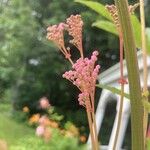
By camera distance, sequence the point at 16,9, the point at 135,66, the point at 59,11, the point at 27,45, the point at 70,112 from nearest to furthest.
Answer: the point at 135,66
the point at 16,9
the point at 27,45
the point at 59,11
the point at 70,112

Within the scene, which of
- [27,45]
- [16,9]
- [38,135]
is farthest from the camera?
[27,45]

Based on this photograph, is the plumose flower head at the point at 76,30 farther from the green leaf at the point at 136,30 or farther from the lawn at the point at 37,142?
the lawn at the point at 37,142

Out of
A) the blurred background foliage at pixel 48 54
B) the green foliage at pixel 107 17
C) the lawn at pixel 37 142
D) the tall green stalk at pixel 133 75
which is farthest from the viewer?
the blurred background foliage at pixel 48 54

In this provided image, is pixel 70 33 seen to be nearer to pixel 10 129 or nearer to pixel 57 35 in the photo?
pixel 57 35

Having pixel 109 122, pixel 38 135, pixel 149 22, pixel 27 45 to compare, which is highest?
pixel 149 22

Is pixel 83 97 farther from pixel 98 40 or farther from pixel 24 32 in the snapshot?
pixel 98 40

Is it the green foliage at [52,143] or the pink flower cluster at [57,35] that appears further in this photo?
the green foliage at [52,143]

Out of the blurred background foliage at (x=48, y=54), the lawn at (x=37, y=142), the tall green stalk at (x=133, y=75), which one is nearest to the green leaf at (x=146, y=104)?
the tall green stalk at (x=133, y=75)

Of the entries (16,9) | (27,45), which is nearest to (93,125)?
(16,9)
